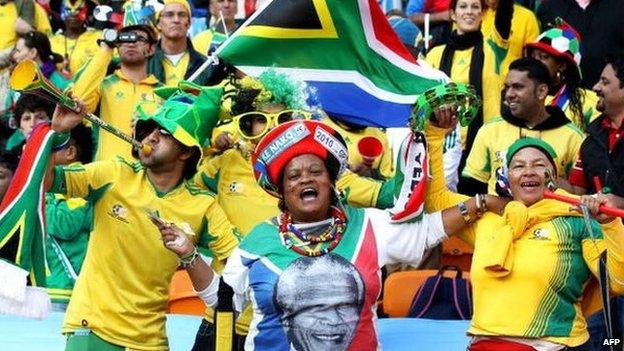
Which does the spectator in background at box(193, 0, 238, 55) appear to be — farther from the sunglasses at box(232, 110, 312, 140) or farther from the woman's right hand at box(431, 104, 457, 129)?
the woman's right hand at box(431, 104, 457, 129)

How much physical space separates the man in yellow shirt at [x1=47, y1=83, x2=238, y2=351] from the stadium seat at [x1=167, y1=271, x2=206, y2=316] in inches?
88.1

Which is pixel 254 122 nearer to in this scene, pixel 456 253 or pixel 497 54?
pixel 456 253

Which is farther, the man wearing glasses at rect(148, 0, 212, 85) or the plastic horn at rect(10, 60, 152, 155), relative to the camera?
the man wearing glasses at rect(148, 0, 212, 85)

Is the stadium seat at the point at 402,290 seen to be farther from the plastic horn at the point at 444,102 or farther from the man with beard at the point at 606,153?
the plastic horn at the point at 444,102

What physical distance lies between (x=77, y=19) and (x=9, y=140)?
6.13 feet

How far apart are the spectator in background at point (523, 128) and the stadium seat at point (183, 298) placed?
185cm

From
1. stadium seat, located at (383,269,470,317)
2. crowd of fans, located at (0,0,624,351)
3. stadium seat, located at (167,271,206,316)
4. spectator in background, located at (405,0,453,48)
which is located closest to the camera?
crowd of fans, located at (0,0,624,351)

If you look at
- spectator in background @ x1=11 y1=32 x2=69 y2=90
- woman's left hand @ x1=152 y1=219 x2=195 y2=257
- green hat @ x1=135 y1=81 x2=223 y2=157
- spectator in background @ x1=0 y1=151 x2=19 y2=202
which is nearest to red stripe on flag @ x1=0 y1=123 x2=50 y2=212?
green hat @ x1=135 y1=81 x2=223 y2=157

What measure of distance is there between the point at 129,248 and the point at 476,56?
423 cm

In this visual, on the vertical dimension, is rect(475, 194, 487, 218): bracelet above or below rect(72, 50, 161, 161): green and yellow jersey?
below

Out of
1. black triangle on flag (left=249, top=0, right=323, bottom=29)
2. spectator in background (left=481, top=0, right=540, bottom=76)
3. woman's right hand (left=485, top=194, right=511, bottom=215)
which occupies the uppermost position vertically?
spectator in background (left=481, top=0, right=540, bottom=76)

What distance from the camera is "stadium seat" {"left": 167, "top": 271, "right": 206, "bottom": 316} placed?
1072 cm

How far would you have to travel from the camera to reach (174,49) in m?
12.6

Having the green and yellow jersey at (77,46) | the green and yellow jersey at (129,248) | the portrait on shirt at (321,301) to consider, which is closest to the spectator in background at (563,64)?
the green and yellow jersey at (129,248)
